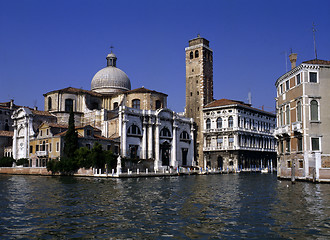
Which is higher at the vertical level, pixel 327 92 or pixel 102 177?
pixel 327 92

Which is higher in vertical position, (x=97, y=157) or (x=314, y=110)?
(x=314, y=110)

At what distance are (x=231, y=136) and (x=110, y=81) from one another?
21.1 metres

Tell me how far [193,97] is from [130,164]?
19.6 m

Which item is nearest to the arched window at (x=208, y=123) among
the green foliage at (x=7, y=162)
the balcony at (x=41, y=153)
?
the balcony at (x=41, y=153)

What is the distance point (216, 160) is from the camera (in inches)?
2174

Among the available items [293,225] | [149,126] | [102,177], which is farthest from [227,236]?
[149,126]

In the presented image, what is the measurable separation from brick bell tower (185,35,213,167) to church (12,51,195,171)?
6.38ft

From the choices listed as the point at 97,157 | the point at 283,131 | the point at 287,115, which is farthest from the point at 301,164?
the point at 97,157

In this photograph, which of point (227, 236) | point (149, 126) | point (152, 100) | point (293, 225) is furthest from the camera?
point (152, 100)

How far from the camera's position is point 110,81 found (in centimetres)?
5872

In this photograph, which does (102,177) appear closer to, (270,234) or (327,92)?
(327,92)

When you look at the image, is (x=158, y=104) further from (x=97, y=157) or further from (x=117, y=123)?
(x=97, y=157)

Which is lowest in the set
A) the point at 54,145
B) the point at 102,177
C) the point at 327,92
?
the point at 102,177

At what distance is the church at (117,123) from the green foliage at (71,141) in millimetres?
1917
